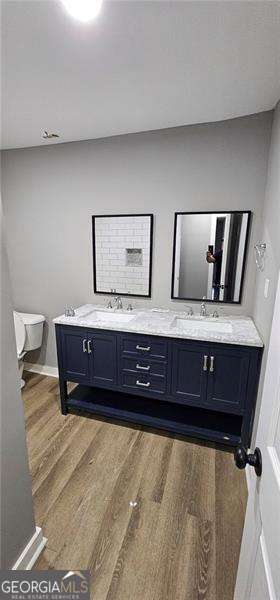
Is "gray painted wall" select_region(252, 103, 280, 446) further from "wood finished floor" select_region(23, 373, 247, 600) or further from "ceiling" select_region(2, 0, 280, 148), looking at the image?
"wood finished floor" select_region(23, 373, 247, 600)

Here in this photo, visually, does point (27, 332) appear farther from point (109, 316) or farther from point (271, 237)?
point (271, 237)

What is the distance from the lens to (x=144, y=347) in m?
2.04

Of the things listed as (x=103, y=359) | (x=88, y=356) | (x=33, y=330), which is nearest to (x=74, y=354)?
(x=88, y=356)

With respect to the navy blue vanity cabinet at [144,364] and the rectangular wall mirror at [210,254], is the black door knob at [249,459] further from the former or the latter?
the rectangular wall mirror at [210,254]

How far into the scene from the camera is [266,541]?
64cm

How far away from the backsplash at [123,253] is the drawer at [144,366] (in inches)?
28.8

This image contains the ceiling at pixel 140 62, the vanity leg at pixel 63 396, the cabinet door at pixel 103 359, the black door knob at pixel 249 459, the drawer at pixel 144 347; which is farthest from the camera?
the vanity leg at pixel 63 396

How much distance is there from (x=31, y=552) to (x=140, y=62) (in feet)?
8.31

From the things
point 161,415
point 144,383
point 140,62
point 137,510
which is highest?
point 140,62

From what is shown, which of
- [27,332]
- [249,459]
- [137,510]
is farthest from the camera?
[27,332]

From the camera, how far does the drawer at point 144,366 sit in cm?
204

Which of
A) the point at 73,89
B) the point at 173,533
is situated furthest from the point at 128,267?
the point at 173,533

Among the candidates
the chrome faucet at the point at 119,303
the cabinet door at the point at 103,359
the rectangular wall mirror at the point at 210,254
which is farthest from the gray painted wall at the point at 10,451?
the rectangular wall mirror at the point at 210,254

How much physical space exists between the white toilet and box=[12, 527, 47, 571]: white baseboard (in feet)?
5.08
